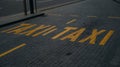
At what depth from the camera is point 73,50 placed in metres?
6.88

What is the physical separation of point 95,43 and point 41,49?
2.37m

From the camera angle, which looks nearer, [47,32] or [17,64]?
[17,64]

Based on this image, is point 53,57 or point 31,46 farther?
point 31,46

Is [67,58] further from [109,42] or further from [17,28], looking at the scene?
[17,28]

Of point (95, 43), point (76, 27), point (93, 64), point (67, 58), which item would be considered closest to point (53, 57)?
point (67, 58)

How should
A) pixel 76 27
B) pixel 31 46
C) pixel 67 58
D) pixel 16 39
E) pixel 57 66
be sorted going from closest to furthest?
pixel 57 66 < pixel 67 58 < pixel 31 46 < pixel 16 39 < pixel 76 27

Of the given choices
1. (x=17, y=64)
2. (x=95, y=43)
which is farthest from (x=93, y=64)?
(x=17, y=64)

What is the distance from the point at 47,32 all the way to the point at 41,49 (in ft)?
7.80

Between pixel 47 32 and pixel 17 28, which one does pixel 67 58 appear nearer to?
pixel 47 32

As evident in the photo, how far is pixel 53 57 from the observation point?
627cm

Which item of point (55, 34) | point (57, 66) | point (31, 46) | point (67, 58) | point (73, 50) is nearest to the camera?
point (57, 66)

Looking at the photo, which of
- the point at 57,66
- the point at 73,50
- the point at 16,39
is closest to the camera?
the point at 57,66

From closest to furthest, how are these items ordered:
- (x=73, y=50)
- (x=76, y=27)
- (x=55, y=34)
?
1. (x=73, y=50)
2. (x=55, y=34)
3. (x=76, y=27)

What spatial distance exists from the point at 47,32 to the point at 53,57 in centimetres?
319
